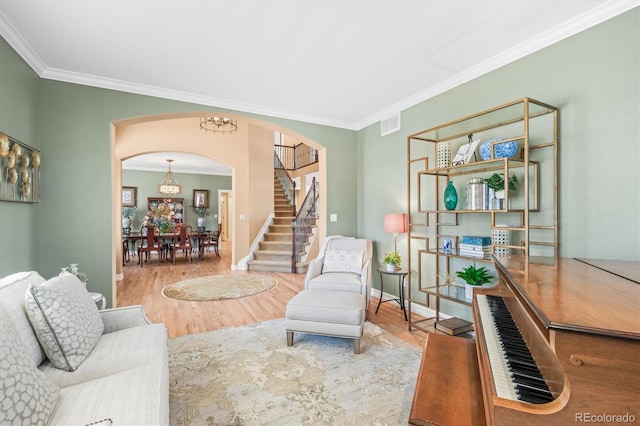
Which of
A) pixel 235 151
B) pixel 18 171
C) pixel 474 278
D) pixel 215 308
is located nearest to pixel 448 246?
pixel 474 278

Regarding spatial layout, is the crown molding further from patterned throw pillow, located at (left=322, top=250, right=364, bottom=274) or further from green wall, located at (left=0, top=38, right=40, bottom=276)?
green wall, located at (left=0, top=38, right=40, bottom=276)

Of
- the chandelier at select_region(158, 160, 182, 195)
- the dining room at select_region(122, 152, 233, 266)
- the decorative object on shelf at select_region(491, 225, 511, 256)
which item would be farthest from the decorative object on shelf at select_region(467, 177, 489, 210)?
the chandelier at select_region(158, 160, 182, 195)

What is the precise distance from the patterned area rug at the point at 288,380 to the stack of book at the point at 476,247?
1.05 m

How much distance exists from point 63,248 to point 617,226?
4961 mm

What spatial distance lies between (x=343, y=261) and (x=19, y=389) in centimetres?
309

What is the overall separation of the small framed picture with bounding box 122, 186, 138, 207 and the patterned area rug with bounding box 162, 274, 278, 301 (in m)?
6.09

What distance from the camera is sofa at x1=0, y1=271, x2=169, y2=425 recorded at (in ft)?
3.43

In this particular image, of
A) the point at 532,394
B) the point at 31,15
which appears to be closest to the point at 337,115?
the point at 31,15

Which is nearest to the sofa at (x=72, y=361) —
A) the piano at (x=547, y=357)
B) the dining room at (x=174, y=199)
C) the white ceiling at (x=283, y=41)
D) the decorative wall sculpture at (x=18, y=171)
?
the decorative wall sculpture at (x=18, y=171)

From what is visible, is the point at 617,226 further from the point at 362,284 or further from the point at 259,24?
the point at 259,24

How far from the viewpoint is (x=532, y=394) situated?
2.88 feet

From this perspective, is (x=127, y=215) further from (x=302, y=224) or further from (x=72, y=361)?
(x=72, y=361)

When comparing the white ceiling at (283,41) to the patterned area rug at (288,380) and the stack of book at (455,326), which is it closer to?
the stack of book at (455,326)

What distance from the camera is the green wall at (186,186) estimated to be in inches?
398
